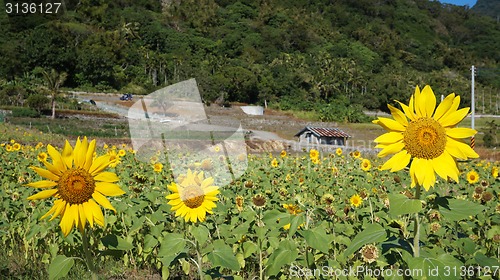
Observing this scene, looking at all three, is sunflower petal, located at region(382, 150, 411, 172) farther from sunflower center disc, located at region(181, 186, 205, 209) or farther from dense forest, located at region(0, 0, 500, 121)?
dense forest, located at region(0, 0, 500, 121)

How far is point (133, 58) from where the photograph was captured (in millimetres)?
58750

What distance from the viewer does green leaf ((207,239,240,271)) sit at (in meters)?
1.53

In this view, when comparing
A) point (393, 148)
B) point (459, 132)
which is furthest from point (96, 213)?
point (459, 132)

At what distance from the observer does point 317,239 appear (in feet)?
4.97

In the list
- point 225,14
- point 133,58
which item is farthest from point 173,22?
point 133,58

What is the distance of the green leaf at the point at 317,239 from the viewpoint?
1.48 metres

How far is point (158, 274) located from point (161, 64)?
2219 inches

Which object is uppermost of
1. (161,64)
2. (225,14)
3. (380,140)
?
(225,14)

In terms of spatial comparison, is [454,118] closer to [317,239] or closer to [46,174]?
[317,239]

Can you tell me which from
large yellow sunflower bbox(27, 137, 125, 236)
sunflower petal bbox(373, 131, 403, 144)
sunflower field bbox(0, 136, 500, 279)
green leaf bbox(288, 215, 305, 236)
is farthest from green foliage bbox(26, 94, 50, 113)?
sunflower petal bbox(373, 131, 403, 144)

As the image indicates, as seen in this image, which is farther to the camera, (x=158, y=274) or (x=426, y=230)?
(x=158, y=274)

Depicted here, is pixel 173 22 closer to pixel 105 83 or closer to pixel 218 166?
pixel 105 83

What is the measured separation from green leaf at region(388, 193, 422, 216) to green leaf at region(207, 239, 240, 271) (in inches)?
21.9

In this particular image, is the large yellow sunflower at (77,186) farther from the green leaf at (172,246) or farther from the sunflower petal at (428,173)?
the sunflower petal at (428,173)
